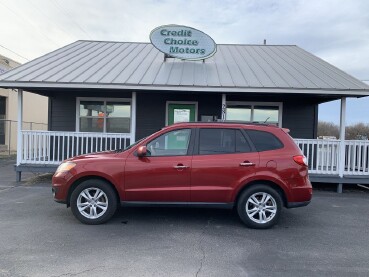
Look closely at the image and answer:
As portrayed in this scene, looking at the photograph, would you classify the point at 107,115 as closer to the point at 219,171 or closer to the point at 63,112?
the point at 63,112

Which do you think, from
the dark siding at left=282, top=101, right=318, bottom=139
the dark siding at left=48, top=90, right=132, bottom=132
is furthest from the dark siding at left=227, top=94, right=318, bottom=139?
the dark siding at left=48, top=90, right=132, bottom=132

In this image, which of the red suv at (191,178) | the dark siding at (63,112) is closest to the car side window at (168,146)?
the red suv at (191,178)

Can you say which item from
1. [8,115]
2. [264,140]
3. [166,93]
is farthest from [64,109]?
[8,115]

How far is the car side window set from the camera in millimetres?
6254

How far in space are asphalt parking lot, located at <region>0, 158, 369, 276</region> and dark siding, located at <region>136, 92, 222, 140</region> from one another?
565cm

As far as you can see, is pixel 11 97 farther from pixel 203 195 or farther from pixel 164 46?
pixel 203 195

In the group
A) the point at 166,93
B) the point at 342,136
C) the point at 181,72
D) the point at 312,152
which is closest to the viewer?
the point at 312,152

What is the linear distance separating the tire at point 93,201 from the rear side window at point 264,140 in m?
2.65

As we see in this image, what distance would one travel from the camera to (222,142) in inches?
250

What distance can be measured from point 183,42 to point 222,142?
22.5ft

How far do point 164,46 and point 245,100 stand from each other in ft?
11.1

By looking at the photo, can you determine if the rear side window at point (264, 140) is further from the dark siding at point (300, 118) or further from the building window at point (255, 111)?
the dark siding at point (300, 118)

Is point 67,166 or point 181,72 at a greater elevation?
point 181,72

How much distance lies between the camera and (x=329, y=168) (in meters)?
10.7
